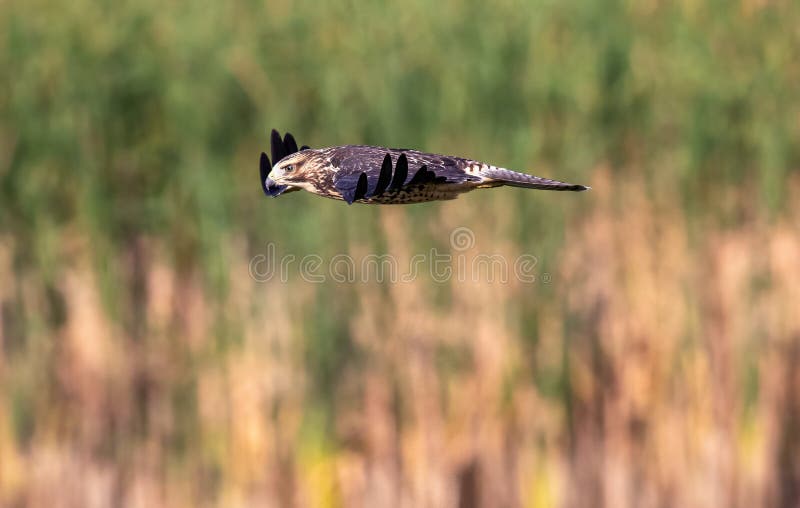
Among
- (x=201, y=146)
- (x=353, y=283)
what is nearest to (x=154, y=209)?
(x=201, y=146)

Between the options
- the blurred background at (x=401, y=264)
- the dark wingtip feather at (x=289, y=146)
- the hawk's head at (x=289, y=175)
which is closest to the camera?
the hawk's head at (x=289, y=175)

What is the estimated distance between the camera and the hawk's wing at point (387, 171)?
0.58m

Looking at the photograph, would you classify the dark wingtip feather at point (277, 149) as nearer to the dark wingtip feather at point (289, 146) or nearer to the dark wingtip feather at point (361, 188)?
the dark wingtip feather at point (289, 146)

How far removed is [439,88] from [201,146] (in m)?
0.51

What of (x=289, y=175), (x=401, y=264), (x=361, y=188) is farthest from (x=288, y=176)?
(x=401, y=264)

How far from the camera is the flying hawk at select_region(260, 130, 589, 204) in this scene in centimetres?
58

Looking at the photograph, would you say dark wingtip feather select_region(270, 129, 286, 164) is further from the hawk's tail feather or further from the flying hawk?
the hawk's tail feather

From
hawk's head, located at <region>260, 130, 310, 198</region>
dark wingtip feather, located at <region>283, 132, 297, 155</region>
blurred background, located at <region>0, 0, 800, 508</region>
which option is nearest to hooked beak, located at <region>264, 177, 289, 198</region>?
hawk's head, located at <region>260, 130, 310, 198</region>

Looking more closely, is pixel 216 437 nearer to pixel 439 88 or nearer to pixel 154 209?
pixel 154 209

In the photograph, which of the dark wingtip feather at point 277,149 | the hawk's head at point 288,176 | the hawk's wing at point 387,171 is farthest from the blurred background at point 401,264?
the hawk's wing at point 387,171

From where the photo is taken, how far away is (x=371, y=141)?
225 centimetres

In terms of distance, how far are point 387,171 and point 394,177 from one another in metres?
0.01

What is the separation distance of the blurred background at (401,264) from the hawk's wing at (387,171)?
5.50ft

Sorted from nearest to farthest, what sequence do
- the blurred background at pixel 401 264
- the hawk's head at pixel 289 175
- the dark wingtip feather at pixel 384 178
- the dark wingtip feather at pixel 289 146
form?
the dark wingtip feather at pixel 384 178 → the hawk's head at pixel 289 175 → the dark wingtip feather at pixel 289 146 → the blurred background at pixel 401 264
